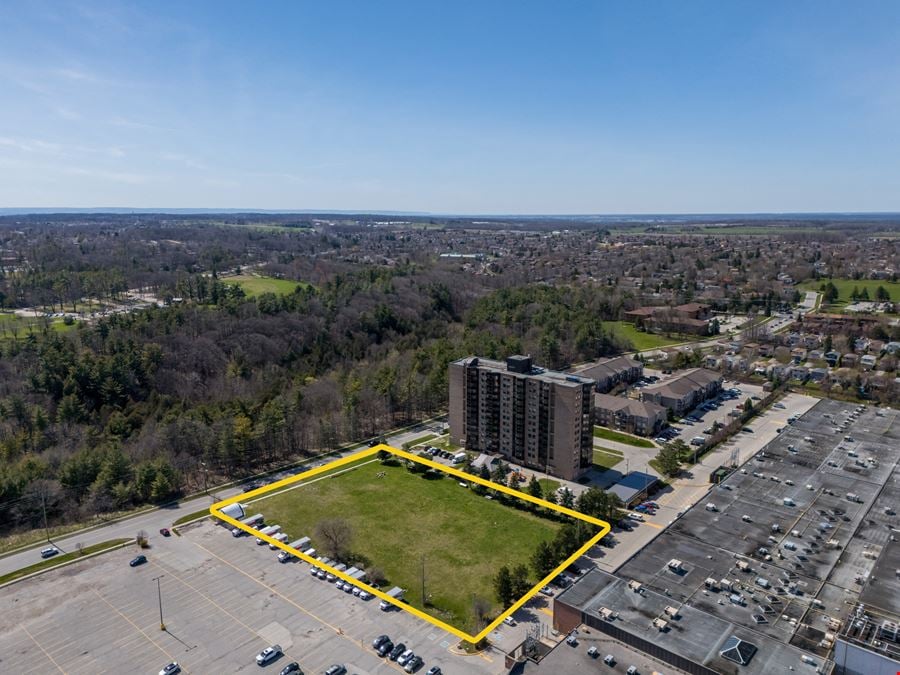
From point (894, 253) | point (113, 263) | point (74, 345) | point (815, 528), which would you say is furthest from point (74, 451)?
point (894, 253)

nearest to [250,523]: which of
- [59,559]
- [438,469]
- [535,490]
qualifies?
[59,559]

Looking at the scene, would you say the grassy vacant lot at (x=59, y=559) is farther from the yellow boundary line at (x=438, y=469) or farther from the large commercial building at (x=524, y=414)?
the large commercial building at (x=524, y=414)

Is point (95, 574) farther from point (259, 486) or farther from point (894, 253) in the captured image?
point (894, 253)

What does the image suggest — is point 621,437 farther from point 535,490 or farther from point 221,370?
point 221,370

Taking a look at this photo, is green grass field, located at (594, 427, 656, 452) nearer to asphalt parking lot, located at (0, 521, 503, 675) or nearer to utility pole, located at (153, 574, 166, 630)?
asphalt parking lot, located at (0, 521, 503, 675)

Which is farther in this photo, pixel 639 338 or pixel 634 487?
pixel 639 338

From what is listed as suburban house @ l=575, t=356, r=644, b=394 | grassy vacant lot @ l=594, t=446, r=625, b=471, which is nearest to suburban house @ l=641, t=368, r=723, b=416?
suburban house @ l=575, t=356, r=644, b=394

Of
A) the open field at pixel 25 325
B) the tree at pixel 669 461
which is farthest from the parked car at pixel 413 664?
the open field at pixel 25 325
